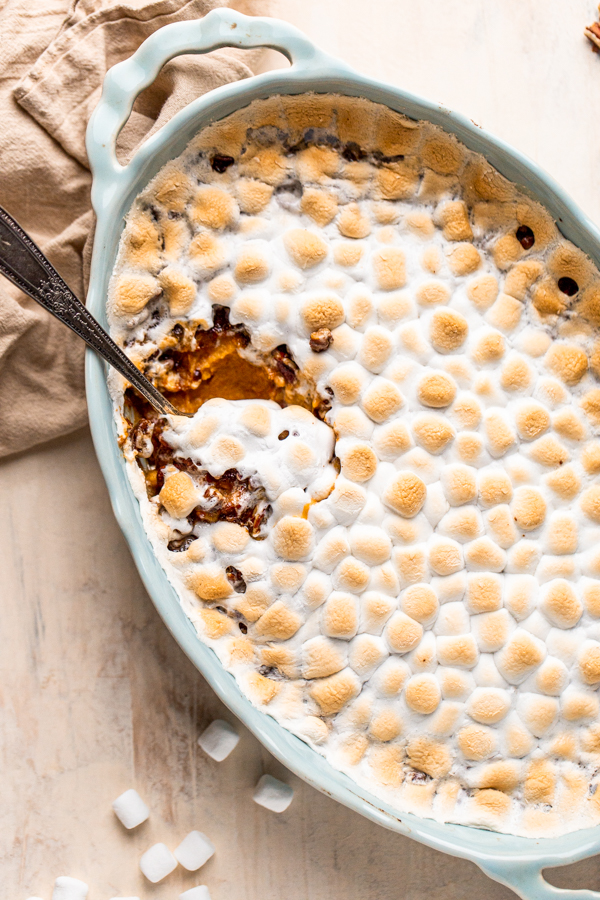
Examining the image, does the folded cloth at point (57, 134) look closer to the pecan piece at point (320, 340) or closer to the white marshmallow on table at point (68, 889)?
the pecan piece at point (320, 340)

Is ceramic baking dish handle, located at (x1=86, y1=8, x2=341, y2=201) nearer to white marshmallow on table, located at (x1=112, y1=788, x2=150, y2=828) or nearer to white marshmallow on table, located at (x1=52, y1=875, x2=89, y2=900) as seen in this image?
white marshmallow on table, located at (x1=112, y1=788, x2=150, y2=828)

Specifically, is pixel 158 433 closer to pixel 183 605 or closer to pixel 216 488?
pixel 216 488

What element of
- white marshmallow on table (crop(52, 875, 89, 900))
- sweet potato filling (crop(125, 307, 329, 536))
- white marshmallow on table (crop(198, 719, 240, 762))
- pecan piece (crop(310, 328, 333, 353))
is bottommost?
white marshmallow on table (crop(52, 875, 89, 900))

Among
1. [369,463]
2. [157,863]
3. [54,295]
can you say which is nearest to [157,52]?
[54,295]

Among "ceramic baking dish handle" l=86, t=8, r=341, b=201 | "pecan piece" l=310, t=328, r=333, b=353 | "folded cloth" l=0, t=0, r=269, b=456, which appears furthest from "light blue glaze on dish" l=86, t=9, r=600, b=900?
"pecan piece" l=310, t=328, r=333, b=353

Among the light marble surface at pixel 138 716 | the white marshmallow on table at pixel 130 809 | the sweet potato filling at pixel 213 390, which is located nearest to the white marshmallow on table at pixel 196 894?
the light marble surface at pixel 138 716

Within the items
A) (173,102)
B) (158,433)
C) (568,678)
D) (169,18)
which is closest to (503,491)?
(568,678)
